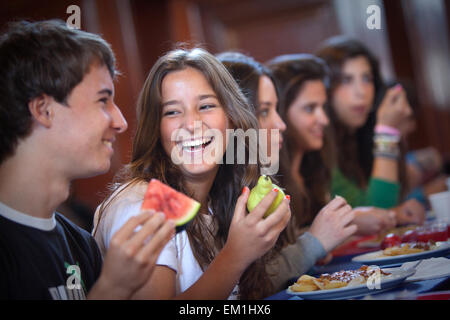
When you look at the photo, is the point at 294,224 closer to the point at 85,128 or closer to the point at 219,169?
the point at 219,169

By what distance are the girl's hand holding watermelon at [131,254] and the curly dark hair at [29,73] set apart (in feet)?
1.12

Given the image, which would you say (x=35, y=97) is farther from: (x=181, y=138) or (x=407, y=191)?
(x=407, y=191)

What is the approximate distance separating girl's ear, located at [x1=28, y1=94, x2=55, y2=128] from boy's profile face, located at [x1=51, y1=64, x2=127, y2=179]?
0.01 metres

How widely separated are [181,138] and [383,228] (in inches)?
55.4

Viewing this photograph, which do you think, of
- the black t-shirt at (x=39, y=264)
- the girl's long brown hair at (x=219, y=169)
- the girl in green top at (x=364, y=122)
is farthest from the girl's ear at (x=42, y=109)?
the girl in green top at (x=364, y=122)

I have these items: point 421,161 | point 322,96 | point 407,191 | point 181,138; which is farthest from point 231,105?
point 421,161

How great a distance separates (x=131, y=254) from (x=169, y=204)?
0.61 feet

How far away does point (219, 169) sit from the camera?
1.61m

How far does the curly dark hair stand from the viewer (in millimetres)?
1095

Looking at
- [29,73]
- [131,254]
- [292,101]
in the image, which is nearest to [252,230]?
[131,254]

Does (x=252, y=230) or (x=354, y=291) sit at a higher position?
(x=252, y=230)

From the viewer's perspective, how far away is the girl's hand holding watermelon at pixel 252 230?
123cm

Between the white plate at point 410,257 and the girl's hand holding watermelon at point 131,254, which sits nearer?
the girl's hand holding watermelon at point 131,254

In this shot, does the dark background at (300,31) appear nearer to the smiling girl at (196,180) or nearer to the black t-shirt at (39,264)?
the smiling girl at (196,180)
